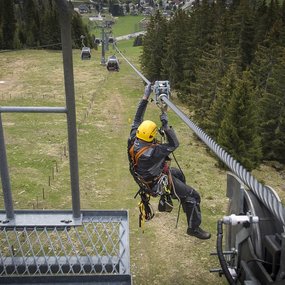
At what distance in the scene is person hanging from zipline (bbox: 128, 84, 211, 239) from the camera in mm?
6992

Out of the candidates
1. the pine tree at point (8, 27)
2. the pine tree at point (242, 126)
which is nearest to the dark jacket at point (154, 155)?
the pine tree at point (242, 126)

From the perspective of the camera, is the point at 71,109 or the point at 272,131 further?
the point at 272,131

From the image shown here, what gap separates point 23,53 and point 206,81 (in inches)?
1687

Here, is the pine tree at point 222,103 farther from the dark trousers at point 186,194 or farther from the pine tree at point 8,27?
the pine tree at point 8,27

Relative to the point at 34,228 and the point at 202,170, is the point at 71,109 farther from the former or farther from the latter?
the point at 202,170

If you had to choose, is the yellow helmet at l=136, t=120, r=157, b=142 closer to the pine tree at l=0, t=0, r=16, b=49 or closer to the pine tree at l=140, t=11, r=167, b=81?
the pine tree at l=140, t=11, r=167, b=81

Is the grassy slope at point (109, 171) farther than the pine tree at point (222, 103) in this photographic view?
No

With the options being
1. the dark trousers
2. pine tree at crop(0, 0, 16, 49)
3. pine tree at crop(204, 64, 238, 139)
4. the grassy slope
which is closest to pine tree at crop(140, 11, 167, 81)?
the grassy slope

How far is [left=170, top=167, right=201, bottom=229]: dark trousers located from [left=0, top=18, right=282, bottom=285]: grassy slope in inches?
201

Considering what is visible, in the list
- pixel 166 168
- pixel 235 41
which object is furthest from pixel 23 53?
pixel 166 168

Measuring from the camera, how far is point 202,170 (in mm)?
21641

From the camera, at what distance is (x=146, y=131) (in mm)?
6945

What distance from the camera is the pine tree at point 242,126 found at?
67.6 feet

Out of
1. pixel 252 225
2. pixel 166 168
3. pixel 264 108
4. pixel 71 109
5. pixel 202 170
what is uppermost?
pixel 71 109
